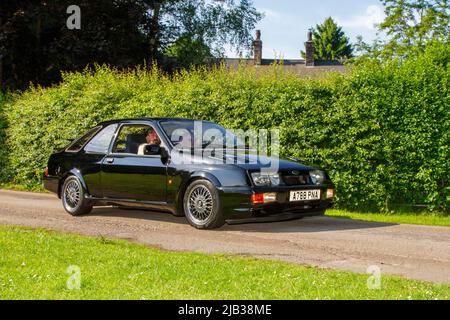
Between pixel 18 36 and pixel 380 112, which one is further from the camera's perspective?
pixel 18 36

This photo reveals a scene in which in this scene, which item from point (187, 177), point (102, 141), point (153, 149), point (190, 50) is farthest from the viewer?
point (190, 50)

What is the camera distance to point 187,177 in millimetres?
9398

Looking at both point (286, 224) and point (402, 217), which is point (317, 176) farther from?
point (402, 217)

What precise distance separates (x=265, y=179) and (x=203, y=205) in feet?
3.34

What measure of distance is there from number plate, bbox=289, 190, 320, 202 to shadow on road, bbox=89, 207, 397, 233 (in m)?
0.53

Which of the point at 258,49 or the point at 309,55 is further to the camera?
the point at 258,49

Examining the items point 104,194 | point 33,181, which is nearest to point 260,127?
point 104,194

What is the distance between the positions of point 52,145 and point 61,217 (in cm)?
554

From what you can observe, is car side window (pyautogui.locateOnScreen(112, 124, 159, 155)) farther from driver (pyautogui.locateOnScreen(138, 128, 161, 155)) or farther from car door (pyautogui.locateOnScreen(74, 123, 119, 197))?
car door (pyautogui.locateOnScreen(74, 123, 119, 197))

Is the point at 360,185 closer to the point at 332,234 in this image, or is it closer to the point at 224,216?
the point at 332,234

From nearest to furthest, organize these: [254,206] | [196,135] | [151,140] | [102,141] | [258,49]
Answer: [254,206] → [196,135] → [151,140] → [102,141] → [258,49]

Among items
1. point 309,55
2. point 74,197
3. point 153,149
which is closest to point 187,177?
point 153,149

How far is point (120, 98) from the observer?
50.8ft

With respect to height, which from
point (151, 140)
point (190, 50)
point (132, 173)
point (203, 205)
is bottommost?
point (203, 205)
